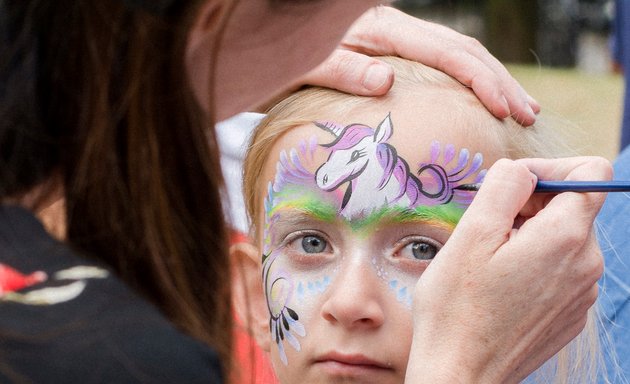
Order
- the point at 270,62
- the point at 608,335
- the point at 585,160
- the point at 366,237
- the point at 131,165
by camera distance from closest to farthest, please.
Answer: the point at 131,165 → the point at 270,62 → the point at 585,160 → the point at 366,237 → the point at 608,335

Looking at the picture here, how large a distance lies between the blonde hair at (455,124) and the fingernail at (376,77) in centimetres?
3

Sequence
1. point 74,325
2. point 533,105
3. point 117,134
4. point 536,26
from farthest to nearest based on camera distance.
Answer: point 536,26 < point 533,105 < point 117,134 < point 74,325

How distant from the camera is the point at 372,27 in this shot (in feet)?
5.56

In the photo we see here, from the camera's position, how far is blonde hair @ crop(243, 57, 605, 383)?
1553 millimetres

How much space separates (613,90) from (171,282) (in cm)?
729

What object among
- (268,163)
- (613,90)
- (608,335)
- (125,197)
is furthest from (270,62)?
(613,90)

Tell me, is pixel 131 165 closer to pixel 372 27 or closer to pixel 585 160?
pixel 585 160

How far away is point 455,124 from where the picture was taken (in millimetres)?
1523

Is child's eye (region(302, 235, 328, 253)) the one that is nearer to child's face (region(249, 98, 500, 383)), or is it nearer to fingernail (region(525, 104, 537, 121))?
child's face (region(249, 98, 500, 383))

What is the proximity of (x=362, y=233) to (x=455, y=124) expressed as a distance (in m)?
0.20

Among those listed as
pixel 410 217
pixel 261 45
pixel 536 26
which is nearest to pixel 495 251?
pixel 410 217

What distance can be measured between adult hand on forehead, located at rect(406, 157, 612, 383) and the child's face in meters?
0.12

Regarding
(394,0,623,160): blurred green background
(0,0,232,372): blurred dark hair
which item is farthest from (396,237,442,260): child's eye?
(394,0,623,160): blurred green background

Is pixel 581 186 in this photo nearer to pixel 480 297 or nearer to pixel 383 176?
pixel 480 297
